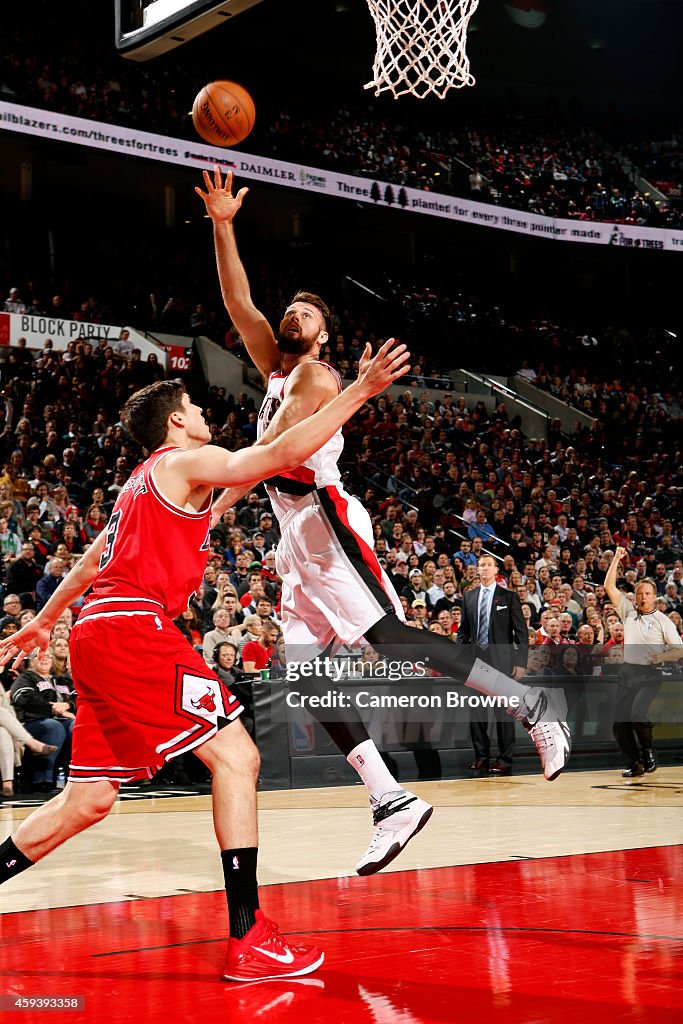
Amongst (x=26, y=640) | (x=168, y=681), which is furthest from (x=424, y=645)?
(x=26, y=640)

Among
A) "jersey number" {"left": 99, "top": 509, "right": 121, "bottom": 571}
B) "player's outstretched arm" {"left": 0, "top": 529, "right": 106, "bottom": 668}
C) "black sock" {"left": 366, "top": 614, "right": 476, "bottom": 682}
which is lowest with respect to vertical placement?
"black sock" {"left": 366, "top": 614, "right": 476, "bottom": 682}

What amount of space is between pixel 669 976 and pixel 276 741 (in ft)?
21.1

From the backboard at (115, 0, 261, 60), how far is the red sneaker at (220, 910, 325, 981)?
4179 mm

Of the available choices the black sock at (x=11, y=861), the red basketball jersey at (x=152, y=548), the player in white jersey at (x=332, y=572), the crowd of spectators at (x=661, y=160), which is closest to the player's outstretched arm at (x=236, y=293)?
the player in white jersey at (x=332, y=572)

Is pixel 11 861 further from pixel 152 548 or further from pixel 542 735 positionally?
pixel 542 735

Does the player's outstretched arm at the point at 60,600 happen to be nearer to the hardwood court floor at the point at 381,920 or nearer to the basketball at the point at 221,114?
the hardwood court floor at the point at 381,920

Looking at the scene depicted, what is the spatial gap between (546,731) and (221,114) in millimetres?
3467

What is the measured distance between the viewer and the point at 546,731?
171 inches

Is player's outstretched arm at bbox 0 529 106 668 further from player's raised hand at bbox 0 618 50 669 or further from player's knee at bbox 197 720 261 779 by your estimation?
player's knee at bbox 197 720 261 779

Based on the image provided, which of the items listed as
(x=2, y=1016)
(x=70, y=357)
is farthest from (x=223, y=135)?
(x=70, y=357)

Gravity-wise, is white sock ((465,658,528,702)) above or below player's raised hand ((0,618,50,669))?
below

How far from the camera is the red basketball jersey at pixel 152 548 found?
396 cm

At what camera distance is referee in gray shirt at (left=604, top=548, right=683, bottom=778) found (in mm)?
10617

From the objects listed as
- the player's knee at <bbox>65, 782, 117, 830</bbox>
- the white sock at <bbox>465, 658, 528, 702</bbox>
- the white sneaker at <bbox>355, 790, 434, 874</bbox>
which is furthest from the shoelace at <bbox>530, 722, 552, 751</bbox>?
the player's knee at <bbox>65, 782, 117, 830</bbox>
